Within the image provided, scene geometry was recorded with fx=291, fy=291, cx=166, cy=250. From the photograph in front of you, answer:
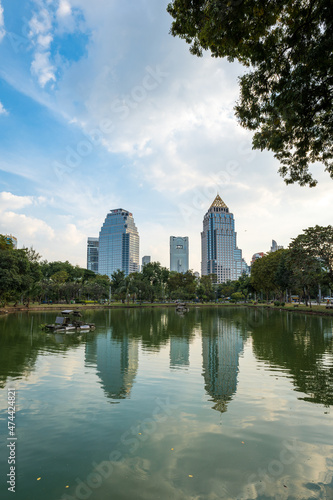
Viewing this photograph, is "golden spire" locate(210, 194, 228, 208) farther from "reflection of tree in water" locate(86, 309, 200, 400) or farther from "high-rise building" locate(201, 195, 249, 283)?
"reflection of tree in water" locate(86, 309, 200, 400)

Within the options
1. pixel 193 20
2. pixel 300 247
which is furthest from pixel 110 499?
pixel 300 247

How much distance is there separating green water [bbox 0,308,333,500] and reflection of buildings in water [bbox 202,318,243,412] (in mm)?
81

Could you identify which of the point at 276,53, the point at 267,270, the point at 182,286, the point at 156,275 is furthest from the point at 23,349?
the point at 182,286

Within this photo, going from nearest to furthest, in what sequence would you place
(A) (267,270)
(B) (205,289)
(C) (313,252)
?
(C) (313,252) < (A) (267,270) < (B) (205,289)

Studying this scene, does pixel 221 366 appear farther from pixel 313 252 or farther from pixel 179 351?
pixel 313 252

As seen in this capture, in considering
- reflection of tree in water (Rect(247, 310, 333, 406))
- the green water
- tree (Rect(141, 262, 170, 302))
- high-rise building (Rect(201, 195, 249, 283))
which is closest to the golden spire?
high-rise building (Rect(201, 195, 249, 283))

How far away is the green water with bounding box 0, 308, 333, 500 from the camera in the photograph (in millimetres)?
4949

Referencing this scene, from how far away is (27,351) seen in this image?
16438mm

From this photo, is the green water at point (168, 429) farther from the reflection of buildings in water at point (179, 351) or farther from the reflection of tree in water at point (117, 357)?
the reflection of buildings in water at point (179, 351)

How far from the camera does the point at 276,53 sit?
25.6 feet

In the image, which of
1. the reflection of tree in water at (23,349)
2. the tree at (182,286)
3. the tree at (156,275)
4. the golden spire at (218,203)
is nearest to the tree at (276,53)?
the reflection of tree in water at (23,349)

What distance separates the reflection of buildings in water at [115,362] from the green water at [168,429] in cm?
10

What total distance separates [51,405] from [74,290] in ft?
213

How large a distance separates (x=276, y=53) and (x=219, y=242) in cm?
16728
